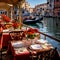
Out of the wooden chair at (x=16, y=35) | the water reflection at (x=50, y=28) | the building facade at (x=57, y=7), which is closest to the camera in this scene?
the wooden chair at (x=16, y=35)

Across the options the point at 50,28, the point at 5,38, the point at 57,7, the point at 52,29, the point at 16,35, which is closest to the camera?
the point at 16,35

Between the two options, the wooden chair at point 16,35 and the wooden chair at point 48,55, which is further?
the wooden chair at point 16,35

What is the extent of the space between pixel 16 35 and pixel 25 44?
1634 mm

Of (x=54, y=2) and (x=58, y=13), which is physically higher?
(x=54, y=2)

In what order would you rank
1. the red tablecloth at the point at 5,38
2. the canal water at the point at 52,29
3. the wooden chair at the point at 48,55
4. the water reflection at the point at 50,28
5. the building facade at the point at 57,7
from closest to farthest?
the wooden chair at the point at 48,55 < the red tablecloth at the point at 5,38 < the canal water at the point at 52,29 < the water reflection at the point at 50,28 < the building facade at the point at 57,7

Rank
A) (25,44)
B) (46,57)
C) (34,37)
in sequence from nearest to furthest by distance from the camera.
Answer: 1. (46,57)
2. (25,44)
3. (34,37)

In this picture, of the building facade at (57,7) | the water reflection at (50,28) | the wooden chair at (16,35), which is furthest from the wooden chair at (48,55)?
the building facade at (57,7)

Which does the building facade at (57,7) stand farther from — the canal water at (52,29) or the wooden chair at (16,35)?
the wooden chair at (16,35)

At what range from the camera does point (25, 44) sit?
3.92 m

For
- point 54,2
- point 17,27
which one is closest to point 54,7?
point 54,2

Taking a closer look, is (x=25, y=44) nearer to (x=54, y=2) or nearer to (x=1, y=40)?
(x=1, y=40)

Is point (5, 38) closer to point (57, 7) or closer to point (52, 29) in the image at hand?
point (52, 29)

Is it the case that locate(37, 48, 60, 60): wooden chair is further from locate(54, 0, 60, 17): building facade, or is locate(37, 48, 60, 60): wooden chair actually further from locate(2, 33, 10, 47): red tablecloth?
locate(54, 0, 60, 17): building facade

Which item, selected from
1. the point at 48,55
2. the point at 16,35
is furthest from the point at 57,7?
the point at 48,55
